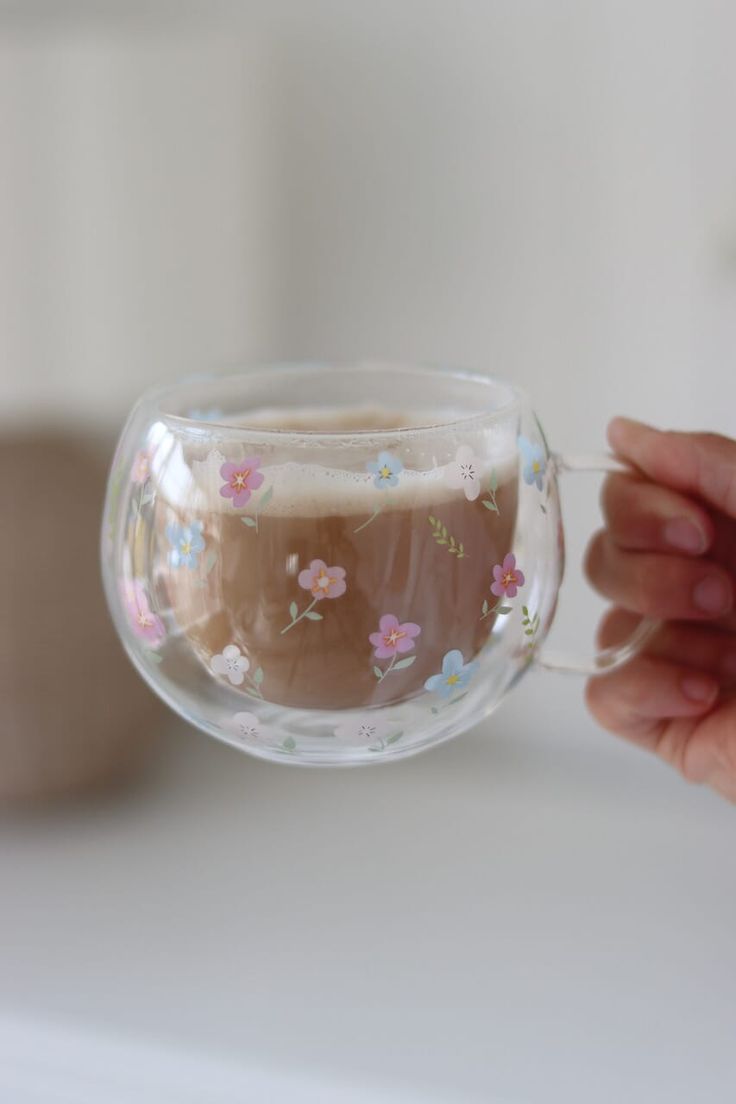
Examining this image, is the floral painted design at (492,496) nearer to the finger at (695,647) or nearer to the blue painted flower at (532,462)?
the blue painted flower at (532,462)

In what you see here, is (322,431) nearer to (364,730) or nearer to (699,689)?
(364,730)

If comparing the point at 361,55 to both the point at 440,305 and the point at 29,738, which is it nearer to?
the point at 440,305

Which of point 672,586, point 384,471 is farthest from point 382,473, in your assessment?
point 672,586

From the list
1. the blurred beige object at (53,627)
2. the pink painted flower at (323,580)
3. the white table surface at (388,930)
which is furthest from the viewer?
the blurred beige object at (53,627)

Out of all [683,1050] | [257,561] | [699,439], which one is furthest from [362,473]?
[683,1050]

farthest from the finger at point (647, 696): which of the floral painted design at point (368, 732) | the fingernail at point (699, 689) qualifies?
the floral painted design at point (368, 732)


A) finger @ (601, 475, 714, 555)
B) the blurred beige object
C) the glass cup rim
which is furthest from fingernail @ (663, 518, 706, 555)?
the blurred beige object
